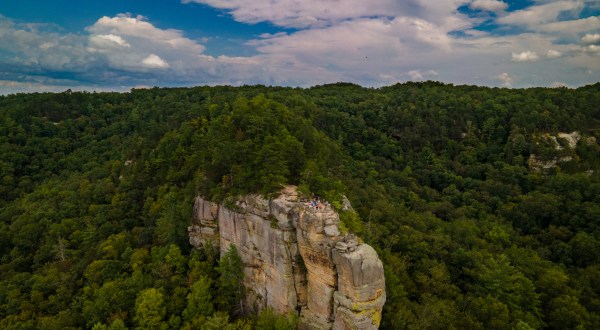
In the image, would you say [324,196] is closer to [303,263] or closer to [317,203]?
[317,203]

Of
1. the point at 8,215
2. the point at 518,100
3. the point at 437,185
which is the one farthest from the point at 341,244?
the point at 518,100

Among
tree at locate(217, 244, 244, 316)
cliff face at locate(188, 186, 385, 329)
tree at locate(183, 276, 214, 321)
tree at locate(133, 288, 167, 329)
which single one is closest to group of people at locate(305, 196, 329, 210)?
cliff face at locate(188, 186, 385, 329)

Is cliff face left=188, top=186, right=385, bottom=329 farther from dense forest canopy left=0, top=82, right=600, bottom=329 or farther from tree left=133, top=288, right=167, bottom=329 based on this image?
tree left=133, top=288, right=167, bottom=329

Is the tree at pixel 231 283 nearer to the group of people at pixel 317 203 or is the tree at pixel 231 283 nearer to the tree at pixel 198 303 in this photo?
the tree at pixel 198 303

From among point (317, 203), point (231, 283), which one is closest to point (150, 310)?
point (231, 283)

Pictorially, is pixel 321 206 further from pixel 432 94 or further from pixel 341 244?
pixel 432 94

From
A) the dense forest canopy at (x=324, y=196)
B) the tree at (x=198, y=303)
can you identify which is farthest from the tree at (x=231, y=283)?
the tree at (x=198, y=303)
